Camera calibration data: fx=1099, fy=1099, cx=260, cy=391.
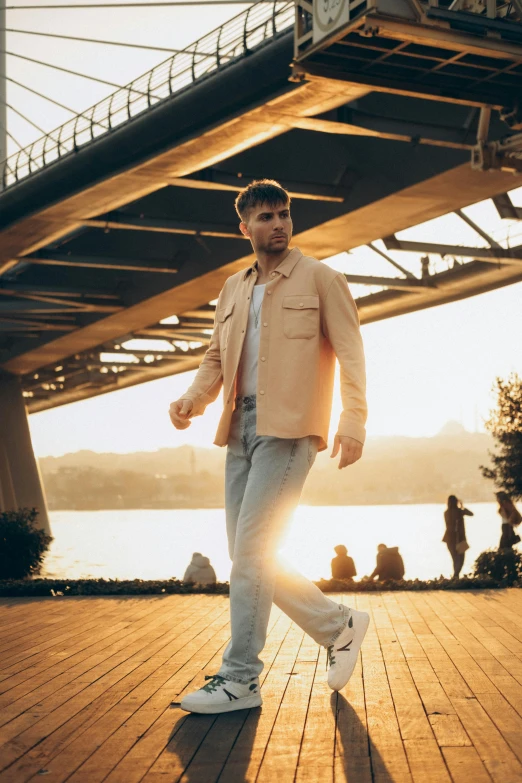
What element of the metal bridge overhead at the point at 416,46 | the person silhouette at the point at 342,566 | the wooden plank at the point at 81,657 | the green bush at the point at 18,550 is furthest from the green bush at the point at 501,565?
the green bush at the point at 18,550

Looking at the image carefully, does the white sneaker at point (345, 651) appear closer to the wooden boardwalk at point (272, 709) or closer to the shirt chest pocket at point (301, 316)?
the wooden boardwalk at point (272, 709)

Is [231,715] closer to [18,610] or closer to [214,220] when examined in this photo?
[18,610]

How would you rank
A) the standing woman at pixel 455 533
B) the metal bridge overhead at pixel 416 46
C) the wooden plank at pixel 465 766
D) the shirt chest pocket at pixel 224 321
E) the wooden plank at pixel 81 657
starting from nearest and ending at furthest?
the wooden plank at pixel 465 766 → the shirt chest pocket at pixel 224 321 → the wooden plank at pixel 81 657 → the metal bridge overhead at pixel 416 46 → the standing woman at pixel 455 533

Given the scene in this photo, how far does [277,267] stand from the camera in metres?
5.48

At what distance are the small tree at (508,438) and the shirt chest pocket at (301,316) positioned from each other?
22406 millimetres

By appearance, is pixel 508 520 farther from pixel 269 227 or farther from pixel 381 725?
pixel 381 725

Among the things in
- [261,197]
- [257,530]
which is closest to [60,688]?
[257,530]

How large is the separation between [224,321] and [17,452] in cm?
4413

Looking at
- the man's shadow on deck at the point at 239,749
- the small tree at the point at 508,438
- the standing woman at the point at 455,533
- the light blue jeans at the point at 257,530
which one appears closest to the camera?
the man's shadow on deck at the point at 239,749

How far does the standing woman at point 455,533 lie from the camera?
1959cm

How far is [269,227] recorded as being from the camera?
5.39 m

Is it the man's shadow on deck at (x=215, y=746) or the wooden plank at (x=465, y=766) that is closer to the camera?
the wooden plank at (x=465, y=766)

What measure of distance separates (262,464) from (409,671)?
171 centimetres

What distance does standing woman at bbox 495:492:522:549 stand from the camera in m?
18.3
